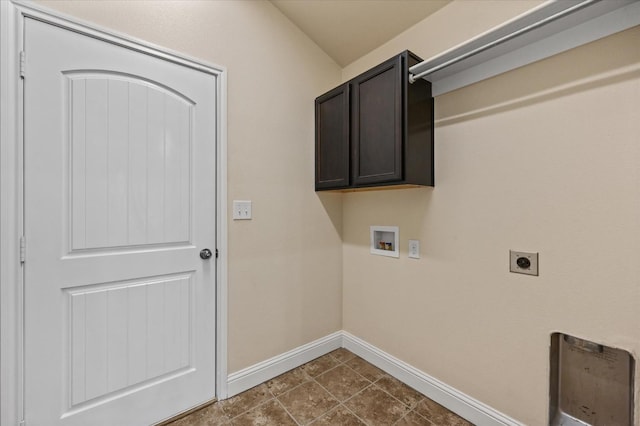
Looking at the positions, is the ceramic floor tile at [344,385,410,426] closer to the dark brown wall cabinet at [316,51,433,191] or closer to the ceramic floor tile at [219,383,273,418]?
the ceramic floor tile at [219,383,273,418]

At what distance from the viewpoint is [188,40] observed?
1.68 metres

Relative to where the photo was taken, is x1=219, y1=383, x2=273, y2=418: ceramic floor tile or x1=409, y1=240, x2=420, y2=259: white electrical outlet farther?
x1=409, y1=240, x2=420, y2=259: white electrical outlet

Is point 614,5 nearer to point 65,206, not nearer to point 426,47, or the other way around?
point 426,47

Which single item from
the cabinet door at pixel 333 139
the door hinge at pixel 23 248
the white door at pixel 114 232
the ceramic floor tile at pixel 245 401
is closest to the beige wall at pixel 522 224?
the cabinet door at pixel 333 139

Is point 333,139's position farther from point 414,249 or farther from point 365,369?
point 365,369

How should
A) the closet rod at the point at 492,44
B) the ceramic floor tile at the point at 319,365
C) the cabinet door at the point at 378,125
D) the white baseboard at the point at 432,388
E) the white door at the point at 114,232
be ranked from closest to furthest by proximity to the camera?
the closet rod at the point at 492,44
the white door at the point at 114,232
the white baseboard at the point at 432,388
the cabinet door at the point at 378,125
the ceramic floor tile at the point at 319,365

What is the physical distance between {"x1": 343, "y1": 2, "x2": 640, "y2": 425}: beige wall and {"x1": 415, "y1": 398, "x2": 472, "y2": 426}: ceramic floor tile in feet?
0.54

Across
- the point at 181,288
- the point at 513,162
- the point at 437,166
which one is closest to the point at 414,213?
the point at 437,166

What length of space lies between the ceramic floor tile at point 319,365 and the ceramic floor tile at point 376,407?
1.24 feet

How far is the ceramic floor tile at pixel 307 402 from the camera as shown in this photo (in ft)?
5.48

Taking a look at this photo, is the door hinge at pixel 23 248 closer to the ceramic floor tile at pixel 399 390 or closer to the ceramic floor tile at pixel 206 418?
the ceramic floor tile at pixel 206 418

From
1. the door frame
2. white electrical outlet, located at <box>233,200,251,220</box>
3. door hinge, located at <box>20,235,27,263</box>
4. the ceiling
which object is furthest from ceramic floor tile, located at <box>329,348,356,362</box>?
the ceiling

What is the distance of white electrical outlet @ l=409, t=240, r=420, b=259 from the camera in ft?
6.20

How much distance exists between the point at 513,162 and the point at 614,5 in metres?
0.68
